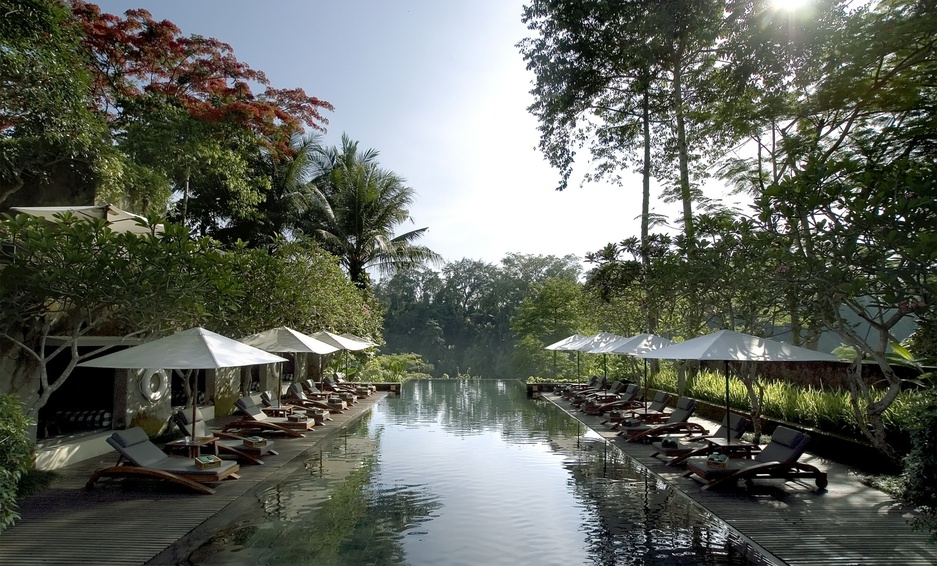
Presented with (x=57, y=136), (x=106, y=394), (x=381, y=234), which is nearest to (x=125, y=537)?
(x=57, y=136)

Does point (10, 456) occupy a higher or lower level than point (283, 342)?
lower

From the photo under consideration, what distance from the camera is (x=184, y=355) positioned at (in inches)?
318

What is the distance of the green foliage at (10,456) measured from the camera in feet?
15.1

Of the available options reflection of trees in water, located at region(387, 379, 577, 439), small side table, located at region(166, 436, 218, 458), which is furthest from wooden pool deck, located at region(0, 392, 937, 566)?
reflection of trees in water, located at region(387, 379, 577, 439)

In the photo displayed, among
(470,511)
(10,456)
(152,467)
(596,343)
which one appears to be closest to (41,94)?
(152,467)

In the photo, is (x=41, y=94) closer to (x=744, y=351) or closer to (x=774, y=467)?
(x=744, y=351)

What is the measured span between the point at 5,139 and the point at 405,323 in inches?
1784

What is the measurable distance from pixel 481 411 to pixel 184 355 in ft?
38.3

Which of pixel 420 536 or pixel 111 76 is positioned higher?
pixel 111 76

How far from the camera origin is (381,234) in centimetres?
2548

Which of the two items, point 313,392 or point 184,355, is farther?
point 313,392

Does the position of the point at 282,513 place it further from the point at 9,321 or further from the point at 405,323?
the point at 405,323

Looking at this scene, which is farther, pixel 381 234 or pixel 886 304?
pixel 381 234

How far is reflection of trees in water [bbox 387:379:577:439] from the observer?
14852 millimetres
